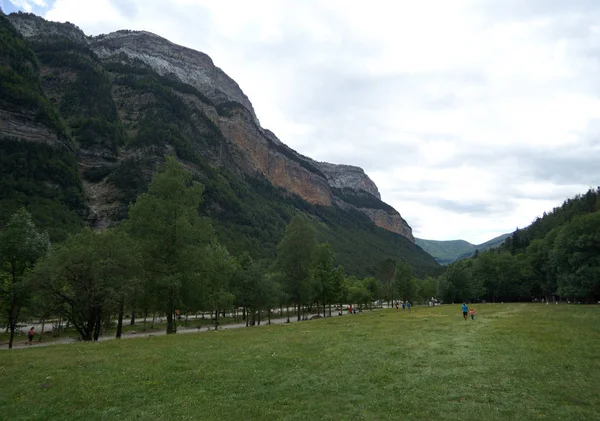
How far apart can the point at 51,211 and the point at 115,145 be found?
78171 millimetres

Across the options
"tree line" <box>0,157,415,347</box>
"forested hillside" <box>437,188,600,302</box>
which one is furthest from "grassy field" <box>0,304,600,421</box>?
"forested hillside" <box>437,188,600,302</box>

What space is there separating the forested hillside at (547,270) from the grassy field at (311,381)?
64.6 meters

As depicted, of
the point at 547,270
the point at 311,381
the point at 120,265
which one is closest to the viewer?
the point at 311,381

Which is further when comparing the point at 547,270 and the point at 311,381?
the point at 547,270

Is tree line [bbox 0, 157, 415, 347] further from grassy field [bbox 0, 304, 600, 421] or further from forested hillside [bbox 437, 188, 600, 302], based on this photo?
forested hillside [bbox 437, 188, 600, 302]

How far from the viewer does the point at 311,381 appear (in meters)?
17.1

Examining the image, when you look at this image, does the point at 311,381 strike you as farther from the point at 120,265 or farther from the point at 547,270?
the point at 547,270

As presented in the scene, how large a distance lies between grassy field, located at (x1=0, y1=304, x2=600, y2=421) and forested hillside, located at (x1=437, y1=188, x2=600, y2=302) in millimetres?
64609

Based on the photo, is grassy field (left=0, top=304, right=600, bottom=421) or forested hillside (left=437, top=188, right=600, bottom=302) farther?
forested hillside (left=437, top=188, right=600, bottom=302)

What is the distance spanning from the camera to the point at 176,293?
35.5 m

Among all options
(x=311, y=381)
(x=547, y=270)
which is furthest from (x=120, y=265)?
(x=547, y=270)

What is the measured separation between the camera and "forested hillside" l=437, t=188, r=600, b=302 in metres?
77.4

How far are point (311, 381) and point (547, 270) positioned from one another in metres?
112

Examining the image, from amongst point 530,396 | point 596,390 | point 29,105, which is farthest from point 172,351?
point 29,105
